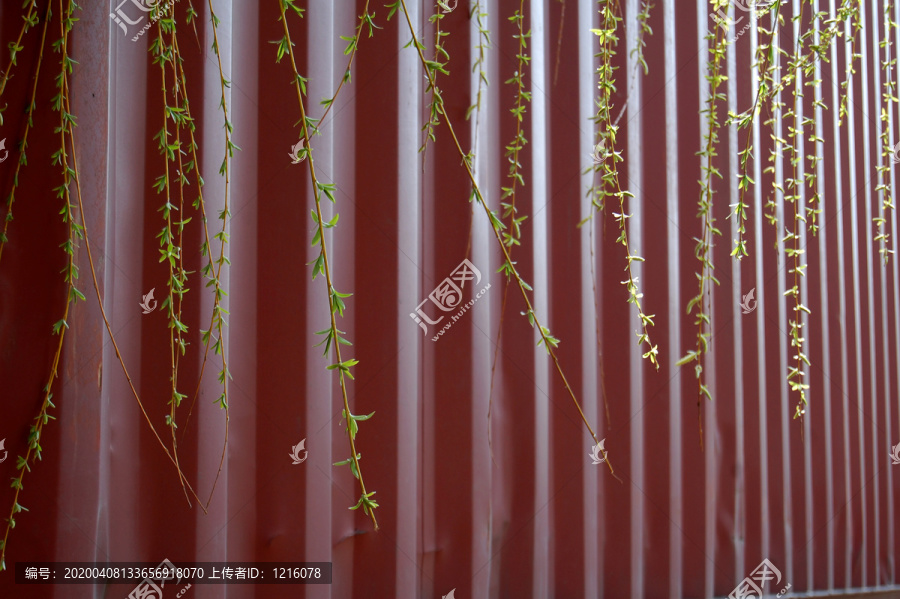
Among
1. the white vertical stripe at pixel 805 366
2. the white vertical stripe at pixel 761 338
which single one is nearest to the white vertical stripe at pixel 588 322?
the white vertical stripe at pixel 761 338

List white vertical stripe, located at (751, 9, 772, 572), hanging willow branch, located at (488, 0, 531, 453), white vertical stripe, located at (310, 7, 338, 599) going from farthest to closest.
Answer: white vertical stripe, located at (751, 9, 772, 572), white vertical stripe, located at (310, 7, 338, 599), hanging willow branch, located at (488, 0, 531, 453)

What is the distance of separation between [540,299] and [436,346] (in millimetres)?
311

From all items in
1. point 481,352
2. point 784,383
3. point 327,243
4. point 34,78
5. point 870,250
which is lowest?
point 784,383

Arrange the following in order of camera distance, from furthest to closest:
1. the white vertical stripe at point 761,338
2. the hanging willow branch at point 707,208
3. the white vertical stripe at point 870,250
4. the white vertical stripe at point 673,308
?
the white vertical stripe at point 870,250 < the white vertical stripe at point 761,338 < the white vertical stripe at point 673,308 < the hanging willow branch at point 707,208

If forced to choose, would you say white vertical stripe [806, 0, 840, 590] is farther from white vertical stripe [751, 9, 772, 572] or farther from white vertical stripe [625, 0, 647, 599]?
white vertical stripe [625, 0, 647, 599]

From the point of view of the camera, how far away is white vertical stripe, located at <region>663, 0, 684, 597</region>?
1.73 m

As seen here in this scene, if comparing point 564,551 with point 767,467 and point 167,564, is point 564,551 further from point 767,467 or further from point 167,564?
point 167,564

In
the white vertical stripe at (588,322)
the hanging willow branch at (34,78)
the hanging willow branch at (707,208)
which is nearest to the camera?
the hanging willow branch at (34,78)

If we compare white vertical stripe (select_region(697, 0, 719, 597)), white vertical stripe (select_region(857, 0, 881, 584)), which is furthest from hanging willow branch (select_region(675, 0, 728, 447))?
white vertical stripe (select_region(857, 0, 881, 584))

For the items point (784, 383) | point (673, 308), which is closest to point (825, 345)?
point (784, 383)

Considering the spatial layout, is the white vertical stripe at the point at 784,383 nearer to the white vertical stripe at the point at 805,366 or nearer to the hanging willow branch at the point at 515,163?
the white vertical stripe at the point at 805,366

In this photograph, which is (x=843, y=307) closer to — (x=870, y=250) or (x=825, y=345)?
(x=825, y=345)

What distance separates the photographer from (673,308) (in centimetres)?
178

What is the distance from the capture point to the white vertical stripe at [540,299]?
5.07 feet
